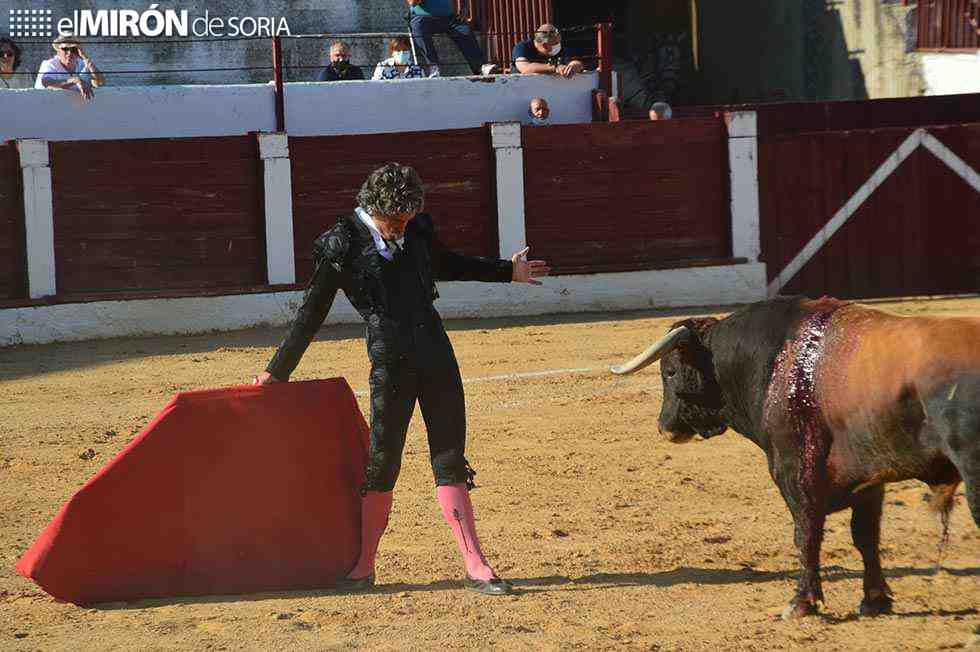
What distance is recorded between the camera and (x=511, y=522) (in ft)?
18.7

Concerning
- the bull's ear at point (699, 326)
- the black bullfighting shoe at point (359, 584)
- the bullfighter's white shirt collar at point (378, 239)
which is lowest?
the black bullfighting shoe at point (359, 584)

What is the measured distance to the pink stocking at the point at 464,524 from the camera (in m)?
4.64

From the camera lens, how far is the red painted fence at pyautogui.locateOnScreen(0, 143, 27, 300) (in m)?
11.3

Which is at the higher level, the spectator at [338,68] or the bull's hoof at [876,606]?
the spectator at [338,68]

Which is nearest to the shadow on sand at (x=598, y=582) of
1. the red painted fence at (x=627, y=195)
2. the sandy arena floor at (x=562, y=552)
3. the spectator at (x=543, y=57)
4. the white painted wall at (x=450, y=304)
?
the sandy arena floor at (x=562, y=552)

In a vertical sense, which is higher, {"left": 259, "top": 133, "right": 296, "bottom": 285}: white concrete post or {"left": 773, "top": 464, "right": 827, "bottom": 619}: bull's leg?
{"left": 259, "top": 133, "right": 296, "bottom": 285}: white concrete post

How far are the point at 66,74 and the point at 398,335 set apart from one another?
890 cm

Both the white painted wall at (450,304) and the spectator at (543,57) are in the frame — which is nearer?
the white painted wall at (450,304)

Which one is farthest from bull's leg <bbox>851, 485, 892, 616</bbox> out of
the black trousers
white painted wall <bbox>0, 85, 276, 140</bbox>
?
white painted wall <bbox>0, 85, 276, 140</bbox>

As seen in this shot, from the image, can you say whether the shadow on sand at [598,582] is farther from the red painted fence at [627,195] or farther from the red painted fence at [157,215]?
the red painted fence at [627,195]

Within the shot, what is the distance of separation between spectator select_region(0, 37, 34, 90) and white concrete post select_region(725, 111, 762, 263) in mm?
6349

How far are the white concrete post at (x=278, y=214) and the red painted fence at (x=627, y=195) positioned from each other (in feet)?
6.44

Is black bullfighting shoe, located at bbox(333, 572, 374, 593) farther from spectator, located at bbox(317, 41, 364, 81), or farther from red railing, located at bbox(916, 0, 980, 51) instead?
red railing, located at bbox(916, 0, 980, 51)

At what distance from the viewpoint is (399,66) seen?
45.4ft
